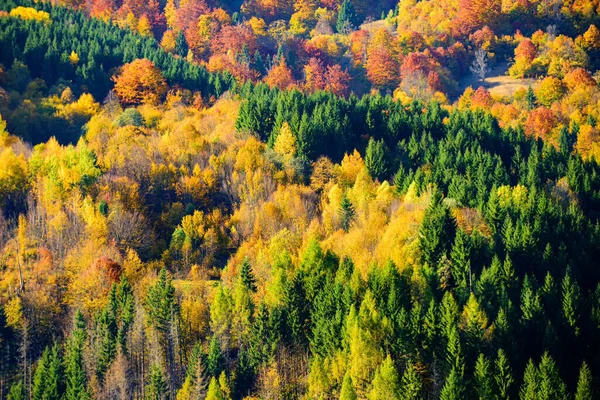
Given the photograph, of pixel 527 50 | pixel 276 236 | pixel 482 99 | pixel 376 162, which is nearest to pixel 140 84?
pixel 376 162

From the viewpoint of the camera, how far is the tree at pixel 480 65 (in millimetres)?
178250

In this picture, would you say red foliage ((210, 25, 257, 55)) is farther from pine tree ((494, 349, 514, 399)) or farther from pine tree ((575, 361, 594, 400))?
pine tree ((575, 361, 594, 400))

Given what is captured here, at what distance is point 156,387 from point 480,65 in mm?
125667

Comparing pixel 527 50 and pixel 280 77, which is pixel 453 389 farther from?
pixel 527 50

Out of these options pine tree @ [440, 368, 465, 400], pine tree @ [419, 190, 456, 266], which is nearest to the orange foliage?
pine tree @ [419, 190, 456, 266]

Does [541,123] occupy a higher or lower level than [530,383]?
higher

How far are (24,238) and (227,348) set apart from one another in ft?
95.4

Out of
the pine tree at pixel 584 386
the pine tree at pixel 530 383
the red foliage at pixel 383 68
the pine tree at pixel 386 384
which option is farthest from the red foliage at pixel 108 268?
the red foliage at pixel 383 68

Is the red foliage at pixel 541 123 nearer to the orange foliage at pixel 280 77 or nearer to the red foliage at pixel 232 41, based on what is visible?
the orange foliage at pixel 280 77

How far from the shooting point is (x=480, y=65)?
180375 mm

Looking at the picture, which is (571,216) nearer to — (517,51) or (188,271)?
(188,271)

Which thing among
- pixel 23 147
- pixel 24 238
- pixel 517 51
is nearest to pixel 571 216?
pixel 24 238

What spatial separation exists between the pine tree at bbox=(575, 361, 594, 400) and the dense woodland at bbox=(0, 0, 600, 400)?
1148 mm

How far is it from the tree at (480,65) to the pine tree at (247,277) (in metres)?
106
